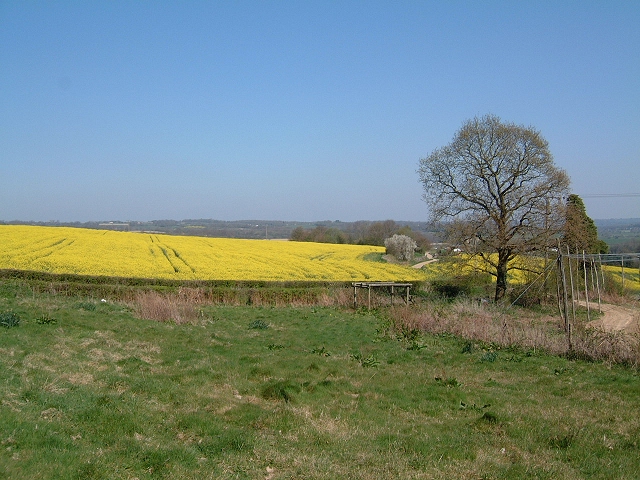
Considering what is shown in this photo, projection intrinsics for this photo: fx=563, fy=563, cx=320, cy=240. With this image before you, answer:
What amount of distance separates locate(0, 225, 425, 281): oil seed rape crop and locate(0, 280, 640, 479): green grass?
14.7m

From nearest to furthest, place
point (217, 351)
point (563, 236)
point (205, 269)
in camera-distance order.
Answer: point (217, 351) < point (563, 236) < point (205, 269)

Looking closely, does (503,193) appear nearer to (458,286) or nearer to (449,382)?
(458,286)

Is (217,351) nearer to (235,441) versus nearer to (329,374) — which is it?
(329,374)

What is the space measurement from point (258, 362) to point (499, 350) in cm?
643

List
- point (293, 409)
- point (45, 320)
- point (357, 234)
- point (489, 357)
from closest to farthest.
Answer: point (293, 409) → point (489, 357) → point (45, 320) → point (357, 234)

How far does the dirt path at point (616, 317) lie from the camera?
20156 millimetres

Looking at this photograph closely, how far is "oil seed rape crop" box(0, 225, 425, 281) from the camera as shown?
28281mm

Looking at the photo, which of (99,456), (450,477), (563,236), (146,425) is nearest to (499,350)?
(450,477)

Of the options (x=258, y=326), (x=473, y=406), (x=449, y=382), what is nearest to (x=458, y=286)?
(x=258, y=326)

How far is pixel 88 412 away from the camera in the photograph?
22.6ft

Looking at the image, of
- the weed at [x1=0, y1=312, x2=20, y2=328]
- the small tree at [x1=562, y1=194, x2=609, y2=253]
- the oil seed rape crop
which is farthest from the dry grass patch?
the small tree at [x1=562, y1=194, x2=609, y2=253]

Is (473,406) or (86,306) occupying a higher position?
(86,306)

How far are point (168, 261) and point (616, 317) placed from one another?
78.5ft

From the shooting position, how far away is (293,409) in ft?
26.3
